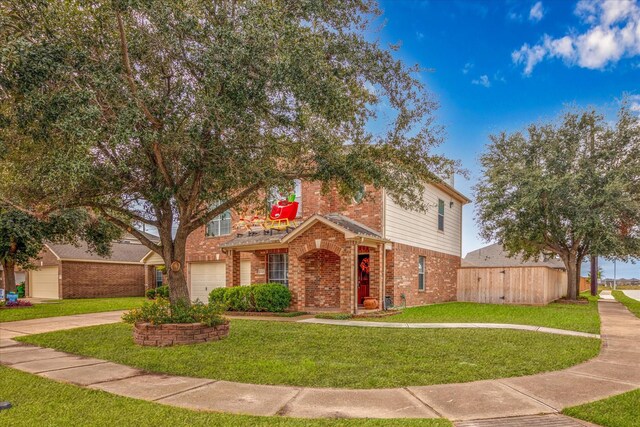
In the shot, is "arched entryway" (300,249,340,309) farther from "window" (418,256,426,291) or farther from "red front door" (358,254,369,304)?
"window" (418,256,426,291)

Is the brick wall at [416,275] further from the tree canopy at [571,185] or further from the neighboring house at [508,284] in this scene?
the tree canopy at [571,185]

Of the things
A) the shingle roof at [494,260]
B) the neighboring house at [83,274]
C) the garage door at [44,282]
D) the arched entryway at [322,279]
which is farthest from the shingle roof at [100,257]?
the shingle roof at [494,260]

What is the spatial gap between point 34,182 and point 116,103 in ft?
8.15

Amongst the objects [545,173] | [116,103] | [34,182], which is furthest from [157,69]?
[545,173]

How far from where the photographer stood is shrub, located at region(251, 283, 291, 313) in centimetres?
1488

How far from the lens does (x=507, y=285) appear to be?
→ 19.6 m

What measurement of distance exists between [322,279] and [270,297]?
2.35 meters

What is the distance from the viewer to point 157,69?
7805 mm

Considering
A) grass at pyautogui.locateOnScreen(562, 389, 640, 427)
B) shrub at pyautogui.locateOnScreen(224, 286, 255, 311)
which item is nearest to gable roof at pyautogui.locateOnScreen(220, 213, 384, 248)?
shrub at pyautogui.locateOnScreen(224, 286, 255, 311)

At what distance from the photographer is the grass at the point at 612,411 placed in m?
4.39

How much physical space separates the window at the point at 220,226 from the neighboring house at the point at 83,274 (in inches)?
358

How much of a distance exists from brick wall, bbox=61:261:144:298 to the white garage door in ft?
47.4

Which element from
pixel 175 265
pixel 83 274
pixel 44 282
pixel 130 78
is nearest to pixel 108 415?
pixel 130 78

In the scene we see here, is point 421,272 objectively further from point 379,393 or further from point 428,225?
point 379,393
